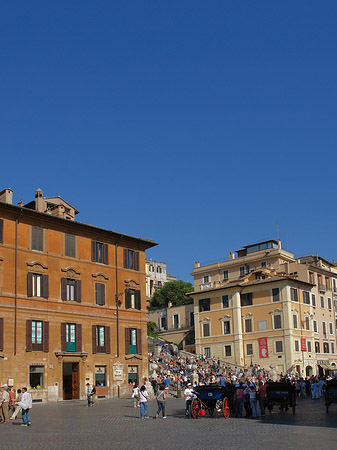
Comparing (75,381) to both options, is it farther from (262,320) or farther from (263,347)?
(262,320)

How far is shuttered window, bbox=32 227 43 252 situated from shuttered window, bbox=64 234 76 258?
90.6 inches

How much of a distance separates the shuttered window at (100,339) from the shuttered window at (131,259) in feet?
19.2

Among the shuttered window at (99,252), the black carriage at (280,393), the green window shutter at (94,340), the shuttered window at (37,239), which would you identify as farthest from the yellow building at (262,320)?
the black carriage at (280,393)

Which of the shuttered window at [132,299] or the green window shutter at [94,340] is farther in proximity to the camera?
the shuttered window at [132,299]

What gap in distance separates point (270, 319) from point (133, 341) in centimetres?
2396

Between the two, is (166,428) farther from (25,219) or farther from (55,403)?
(25,219)

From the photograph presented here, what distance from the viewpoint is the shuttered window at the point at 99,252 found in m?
45.8

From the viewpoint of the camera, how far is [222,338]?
70062 millimetres

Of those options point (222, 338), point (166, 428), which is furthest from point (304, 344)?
point (166, 428)

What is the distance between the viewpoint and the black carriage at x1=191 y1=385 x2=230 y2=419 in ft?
82.3

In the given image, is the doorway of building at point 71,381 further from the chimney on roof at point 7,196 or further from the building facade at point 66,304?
the chimney on roof at point 7,196

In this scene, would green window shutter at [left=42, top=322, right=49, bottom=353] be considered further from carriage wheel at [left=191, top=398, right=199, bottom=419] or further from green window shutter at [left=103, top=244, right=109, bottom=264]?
carriage wheel at [left=191, top=398, right=199, bottom=419]

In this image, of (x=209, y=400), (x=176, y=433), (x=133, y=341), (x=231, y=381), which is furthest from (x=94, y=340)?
(x=176, y=433)

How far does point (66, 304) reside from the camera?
42.7 m
